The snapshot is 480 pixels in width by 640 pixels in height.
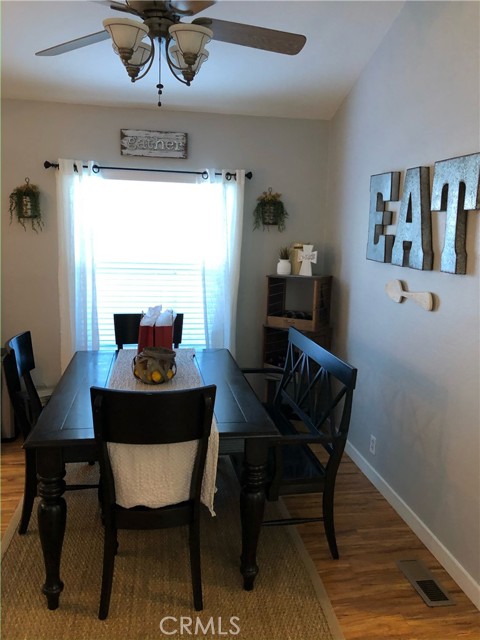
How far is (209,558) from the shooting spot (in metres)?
2.30

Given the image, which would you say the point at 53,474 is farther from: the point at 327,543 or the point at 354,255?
the point at 354,255

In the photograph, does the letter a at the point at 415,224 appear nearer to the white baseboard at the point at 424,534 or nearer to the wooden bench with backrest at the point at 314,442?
the wooden bench with backrest at the point at 314,442

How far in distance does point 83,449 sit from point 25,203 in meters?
2.26

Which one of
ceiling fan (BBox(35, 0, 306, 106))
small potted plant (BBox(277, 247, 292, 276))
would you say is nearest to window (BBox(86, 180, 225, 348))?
small potted plant (BBox(277, 247, 292, 276))

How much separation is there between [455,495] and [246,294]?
2.19 metres

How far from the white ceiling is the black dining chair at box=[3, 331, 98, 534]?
1.75m

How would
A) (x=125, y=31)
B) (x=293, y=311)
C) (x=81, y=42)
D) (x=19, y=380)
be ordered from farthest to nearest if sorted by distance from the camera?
1. (x=293, y=311)
2. (x=19, y=380)
3. (x=81, y=42)
4. (x=125, y=31)

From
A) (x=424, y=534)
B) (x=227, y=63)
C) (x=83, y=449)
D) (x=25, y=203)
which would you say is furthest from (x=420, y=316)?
(x=25, y=203)

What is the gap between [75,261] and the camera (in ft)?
11.8

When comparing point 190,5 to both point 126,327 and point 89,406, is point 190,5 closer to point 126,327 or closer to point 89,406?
point 89,406

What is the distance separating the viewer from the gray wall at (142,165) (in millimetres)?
3521

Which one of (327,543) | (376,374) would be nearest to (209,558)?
(327,543)

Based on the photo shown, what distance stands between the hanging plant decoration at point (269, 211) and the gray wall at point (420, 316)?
54cm

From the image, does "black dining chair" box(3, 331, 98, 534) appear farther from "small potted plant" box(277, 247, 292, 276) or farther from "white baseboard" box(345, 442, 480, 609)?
"small potted plant" box(277, 247, 292, 276)
